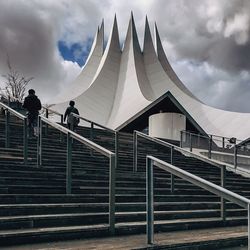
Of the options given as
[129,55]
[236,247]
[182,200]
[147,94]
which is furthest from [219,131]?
[236,247]

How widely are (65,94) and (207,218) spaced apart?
106ft

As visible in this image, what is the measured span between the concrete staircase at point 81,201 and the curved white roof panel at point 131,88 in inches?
770

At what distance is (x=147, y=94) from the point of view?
34219 millimetres

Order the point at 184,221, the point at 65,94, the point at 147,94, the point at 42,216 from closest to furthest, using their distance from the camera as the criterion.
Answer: the point at 42,216, the point at 184,221, the point at 147,94, the point at 65,94

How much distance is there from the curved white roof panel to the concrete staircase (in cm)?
1955

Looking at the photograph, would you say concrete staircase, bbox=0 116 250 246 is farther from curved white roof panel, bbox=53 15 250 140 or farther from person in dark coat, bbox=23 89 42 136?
curved white roof panel, bbox=53 15 250 140

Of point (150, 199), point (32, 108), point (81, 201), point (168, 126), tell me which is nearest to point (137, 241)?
point (150, 199)

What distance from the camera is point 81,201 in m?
5.52

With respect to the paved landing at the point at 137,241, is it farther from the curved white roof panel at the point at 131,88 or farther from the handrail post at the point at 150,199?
the curved white roof panel at the point at 131,88

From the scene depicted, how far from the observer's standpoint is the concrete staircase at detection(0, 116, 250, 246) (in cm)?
443

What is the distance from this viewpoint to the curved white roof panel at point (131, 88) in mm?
31828

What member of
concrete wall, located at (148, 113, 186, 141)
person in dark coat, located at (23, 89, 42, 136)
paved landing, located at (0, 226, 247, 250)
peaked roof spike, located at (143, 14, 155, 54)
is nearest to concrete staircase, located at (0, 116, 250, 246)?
paved landing, located at (0, 226, 247, 250)

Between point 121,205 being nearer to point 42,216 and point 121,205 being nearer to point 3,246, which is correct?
point 42,216

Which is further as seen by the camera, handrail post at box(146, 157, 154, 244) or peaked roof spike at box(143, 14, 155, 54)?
peaked roof spike at box(143, 14, 155, 54)
